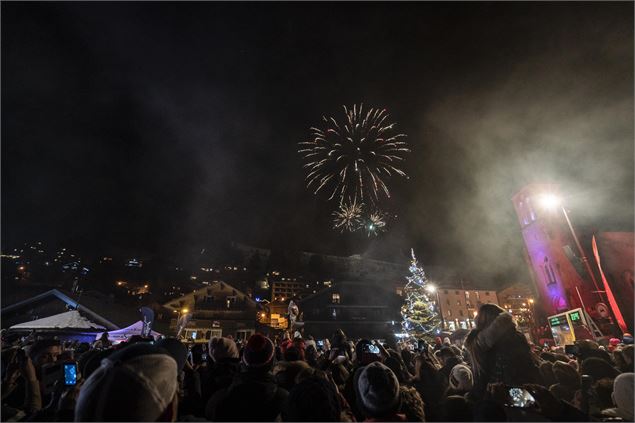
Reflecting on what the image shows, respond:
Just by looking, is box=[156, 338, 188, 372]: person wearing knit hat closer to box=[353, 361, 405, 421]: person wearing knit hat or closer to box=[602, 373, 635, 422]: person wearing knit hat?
box=[353, 361, 405, 421]: person wearing knit hat

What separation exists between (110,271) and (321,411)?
91145mm

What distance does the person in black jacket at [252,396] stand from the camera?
306 centimetres

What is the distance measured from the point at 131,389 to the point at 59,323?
19.2 meters

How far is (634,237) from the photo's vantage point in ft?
83.5

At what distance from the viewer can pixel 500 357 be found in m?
4.39

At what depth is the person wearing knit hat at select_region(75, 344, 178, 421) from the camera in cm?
174

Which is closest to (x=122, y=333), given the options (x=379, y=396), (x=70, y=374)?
(x=70, y=374)

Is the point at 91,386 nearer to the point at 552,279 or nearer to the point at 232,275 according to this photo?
Result: the point at 552,279

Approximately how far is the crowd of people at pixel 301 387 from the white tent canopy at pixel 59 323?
11729 mm

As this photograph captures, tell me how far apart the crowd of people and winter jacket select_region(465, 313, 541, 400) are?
0.01 metres

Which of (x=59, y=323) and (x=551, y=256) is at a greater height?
(x=551, y=256)

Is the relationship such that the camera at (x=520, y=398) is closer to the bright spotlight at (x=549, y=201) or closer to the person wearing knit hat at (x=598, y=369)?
the person wearing knit hat at (x=598, y=369)

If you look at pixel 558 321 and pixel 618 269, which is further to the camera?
Result: pixel 618 269

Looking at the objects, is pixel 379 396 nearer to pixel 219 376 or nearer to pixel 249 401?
pixel 249 401
